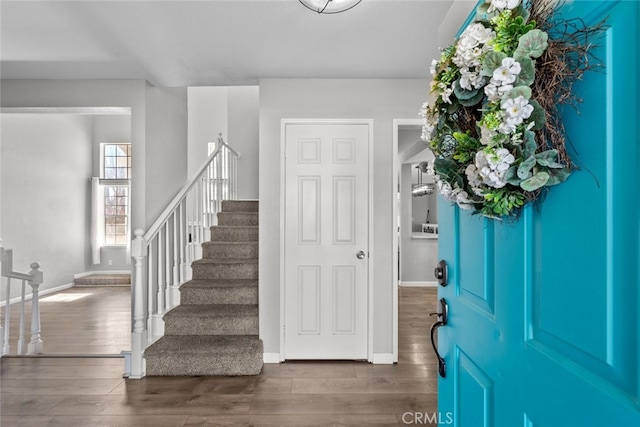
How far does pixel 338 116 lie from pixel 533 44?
265cm

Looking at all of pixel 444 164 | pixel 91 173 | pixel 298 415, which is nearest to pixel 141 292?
pixel 298 415

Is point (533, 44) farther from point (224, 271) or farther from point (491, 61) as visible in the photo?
point (224, 271)

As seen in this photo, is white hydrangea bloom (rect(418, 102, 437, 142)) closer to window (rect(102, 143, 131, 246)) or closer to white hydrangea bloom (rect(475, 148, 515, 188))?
white hydrangea bloom (rect(475, 148, 515, 188))

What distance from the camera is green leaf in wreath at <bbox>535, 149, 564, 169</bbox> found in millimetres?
726

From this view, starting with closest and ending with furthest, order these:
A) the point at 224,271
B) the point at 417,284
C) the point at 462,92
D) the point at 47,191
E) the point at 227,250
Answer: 1. the point at 462,92
2. the point at 224,271
3. the point at 227,250
4. the point at 47,191
5. the point at 417,284

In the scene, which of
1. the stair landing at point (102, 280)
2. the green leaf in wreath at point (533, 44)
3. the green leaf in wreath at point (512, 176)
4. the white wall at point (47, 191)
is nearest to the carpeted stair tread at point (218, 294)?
the green leaf in wreath at point (512, 176)

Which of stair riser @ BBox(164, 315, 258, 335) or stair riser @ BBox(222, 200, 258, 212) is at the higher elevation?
stair riser @ BBox(222, 200, 258, 212)

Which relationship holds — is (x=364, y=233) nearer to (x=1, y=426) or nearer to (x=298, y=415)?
(x=298, y=415)

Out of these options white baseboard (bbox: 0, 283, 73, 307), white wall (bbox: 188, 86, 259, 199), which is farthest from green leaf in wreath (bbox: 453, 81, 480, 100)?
white baseboard (bbox: 0, 283, 73, 307)

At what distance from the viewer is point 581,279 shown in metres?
0.70

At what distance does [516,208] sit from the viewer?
92 centimetres

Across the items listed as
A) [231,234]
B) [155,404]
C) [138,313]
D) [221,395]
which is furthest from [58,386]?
[231,234]

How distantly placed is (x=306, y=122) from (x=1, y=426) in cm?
306

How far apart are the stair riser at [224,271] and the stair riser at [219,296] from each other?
10.4 inches
